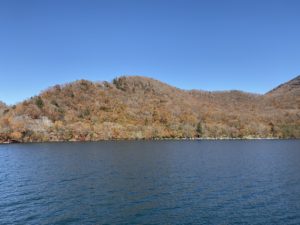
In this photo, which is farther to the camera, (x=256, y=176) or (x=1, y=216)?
(x=256, y=176)

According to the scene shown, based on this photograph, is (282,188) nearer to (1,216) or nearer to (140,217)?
(140,217)

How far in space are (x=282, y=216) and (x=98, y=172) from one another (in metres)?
49.0

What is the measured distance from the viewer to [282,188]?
63.7m

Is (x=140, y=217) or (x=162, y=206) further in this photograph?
(x=162, y=206)

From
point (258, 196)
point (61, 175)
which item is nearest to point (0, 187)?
point (61, 175)

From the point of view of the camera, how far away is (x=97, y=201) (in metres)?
53.4

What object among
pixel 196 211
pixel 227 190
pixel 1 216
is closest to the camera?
pixel 1 216

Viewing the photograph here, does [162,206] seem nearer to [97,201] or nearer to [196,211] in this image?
[196,211]

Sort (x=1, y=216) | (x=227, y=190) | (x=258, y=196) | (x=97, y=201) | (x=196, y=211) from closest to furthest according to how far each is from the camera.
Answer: (x=1, y=216) < (x=196, y=211) < (x=97, y=201) < (x=258, y=196) < (x=227, y=190)

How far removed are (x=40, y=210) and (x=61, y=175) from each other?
3143cm

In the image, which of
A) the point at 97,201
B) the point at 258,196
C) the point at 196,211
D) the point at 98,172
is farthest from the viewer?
the point at 98,172

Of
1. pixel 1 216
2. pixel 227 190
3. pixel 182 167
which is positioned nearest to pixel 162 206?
pixel 227 190

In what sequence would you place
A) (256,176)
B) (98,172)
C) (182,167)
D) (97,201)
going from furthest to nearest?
(182,167)
(98,172)
(256,176)
(97,201)

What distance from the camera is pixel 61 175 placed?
7881 centimetres
